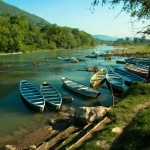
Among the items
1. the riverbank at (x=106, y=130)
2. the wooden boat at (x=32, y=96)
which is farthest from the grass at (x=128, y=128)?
the wooden boat at (x=32, y=96)

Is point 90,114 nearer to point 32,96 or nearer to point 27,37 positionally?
point 32,96

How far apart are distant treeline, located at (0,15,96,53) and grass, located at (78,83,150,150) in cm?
8257

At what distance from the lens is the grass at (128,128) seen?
10461 mm

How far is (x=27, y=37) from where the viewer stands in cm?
11619

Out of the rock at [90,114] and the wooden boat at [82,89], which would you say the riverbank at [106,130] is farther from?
the wooden boat at [82,89]

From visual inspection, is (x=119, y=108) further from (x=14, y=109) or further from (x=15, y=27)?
(x=15, y=27)

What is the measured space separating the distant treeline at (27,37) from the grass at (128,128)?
3251 inches

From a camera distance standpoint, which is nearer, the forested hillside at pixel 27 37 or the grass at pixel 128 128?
the grass at pixel 128 128

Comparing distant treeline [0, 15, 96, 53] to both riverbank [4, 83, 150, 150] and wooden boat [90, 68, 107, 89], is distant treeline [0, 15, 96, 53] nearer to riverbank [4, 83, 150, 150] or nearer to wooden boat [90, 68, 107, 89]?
wooden boat [90, 68, 107, 89]

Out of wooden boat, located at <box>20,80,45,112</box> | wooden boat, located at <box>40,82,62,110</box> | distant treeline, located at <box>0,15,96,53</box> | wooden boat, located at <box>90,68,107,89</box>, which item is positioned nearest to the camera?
wooden boat, located at <box>20,80,45,112</box>

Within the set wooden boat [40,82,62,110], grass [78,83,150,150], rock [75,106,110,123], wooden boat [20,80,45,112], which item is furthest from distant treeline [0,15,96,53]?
grass [78,83,150,150]

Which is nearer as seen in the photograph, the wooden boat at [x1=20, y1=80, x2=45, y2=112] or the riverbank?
the riverbank

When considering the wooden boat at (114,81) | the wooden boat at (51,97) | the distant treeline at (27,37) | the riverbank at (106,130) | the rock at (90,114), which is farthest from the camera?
the distant treeline at (27,37)

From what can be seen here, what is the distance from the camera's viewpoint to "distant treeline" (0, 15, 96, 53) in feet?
318
